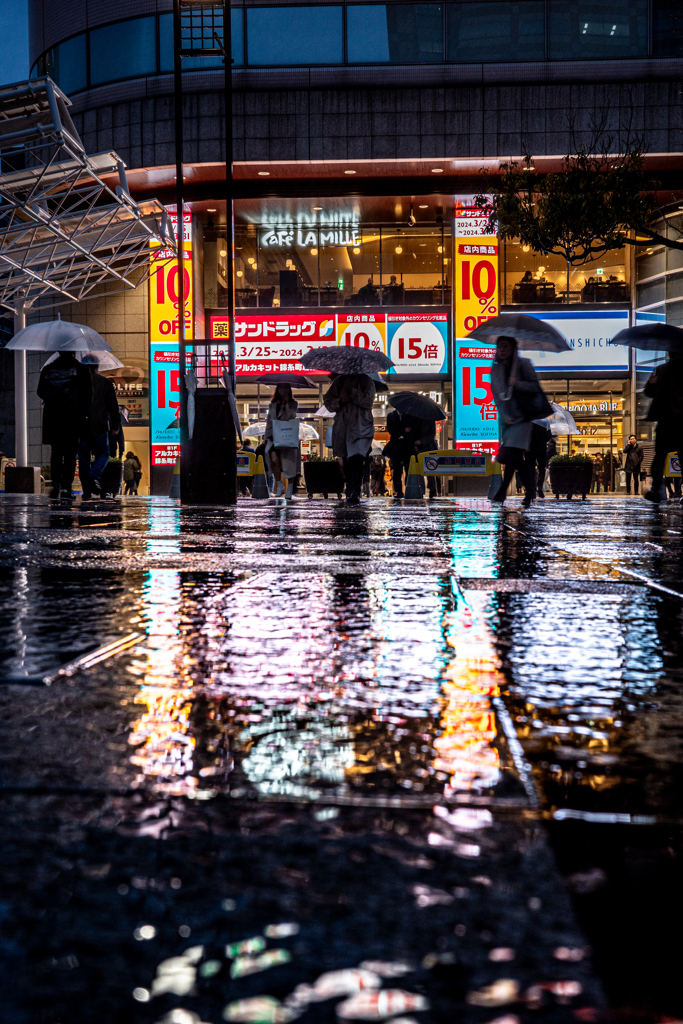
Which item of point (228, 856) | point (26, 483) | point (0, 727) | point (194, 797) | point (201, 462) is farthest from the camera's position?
point (26, 483)

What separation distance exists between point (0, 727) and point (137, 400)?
28.1m

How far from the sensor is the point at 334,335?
27969mm

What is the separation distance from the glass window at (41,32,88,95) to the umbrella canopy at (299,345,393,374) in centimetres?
1763

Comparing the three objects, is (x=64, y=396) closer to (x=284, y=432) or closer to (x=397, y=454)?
(x=284, y=432)

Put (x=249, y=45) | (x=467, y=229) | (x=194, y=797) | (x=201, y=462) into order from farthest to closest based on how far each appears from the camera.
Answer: (x=467, y=229), (x=249, y=45), (x=201, y=462), (x=194, y=797)

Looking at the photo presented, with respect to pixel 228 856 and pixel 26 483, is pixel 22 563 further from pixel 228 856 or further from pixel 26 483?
pixel 26 483

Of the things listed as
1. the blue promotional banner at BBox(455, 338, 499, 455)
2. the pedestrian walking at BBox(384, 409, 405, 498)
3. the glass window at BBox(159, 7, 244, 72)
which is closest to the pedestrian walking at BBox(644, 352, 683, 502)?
the pedestrian walking at BBox(384, 409, 405, 498)

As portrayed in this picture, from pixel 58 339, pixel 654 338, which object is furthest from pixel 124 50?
pixel 654 338

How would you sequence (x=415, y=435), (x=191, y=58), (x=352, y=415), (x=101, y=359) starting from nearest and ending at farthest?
(x=352, y=415) < (x=101, y=359) < (x=415, y=435) < (x=191, y=58)

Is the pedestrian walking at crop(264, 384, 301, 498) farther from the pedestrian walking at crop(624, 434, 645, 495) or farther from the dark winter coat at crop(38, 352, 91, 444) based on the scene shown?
the pedestrian walking at crop(624, 434, 645, 495)

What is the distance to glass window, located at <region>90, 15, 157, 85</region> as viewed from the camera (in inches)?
1042

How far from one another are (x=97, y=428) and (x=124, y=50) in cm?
1873

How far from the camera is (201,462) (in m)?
10.5

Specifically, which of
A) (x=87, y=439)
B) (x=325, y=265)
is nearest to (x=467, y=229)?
(x=325, y=265)
